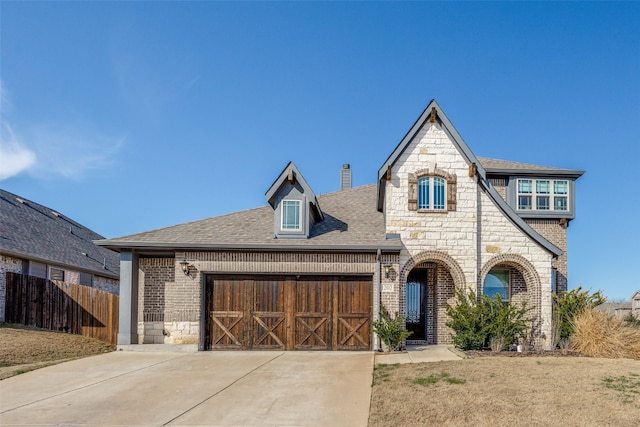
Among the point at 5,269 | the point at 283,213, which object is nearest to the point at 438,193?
the point at 283,213

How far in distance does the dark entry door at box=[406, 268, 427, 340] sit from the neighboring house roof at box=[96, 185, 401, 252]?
2300mm

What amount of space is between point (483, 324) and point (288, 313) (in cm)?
589

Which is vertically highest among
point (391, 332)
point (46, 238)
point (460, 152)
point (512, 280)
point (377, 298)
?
point (460, 152)

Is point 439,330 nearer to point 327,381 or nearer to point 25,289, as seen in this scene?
point 327,381

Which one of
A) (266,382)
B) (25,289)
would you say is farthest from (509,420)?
(25,289)

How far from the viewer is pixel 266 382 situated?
431 inches

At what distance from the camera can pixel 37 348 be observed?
15898 millimetres

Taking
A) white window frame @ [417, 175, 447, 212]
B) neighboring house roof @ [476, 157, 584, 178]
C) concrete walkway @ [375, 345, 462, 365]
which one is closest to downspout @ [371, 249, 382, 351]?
concrete walkway @ [375, 345, 462, 365]

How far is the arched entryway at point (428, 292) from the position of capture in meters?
16.7

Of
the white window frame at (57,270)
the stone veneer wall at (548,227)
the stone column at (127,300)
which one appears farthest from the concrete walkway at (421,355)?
the white window frame at (57,270)

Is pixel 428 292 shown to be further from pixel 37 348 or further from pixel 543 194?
pixel 37 348

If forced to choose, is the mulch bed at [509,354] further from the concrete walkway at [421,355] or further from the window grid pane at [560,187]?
the window grid pane at [560,187]

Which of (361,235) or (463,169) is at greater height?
(463,169)

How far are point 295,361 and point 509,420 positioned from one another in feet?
22.8
